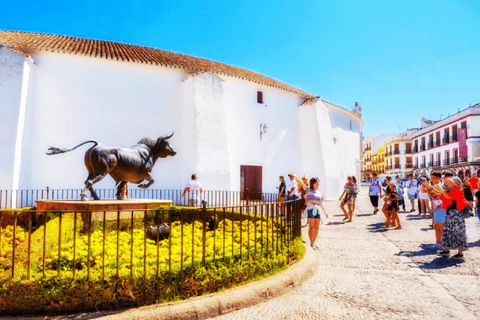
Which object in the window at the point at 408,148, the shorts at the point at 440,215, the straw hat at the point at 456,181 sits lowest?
the shorts at the point at 440,215

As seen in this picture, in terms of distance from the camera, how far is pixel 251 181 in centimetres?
1925

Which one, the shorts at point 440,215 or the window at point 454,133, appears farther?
the window at point 454,133

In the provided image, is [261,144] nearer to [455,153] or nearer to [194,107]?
[194,107]

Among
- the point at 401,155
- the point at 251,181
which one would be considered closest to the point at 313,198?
the point at 251,181

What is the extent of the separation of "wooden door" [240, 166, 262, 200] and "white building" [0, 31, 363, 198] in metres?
0.06

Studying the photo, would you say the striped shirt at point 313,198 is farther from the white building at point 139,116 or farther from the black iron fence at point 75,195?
the white building at point 139,116

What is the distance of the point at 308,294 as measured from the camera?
13.9 feet

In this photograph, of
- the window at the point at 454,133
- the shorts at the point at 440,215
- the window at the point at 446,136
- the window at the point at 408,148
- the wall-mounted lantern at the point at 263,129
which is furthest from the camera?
the window at the point at 408,148

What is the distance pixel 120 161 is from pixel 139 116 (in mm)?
8247

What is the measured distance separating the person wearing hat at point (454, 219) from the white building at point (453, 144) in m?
26.8

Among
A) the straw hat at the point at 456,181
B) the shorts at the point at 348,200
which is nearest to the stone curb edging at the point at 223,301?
the straw hat at the point at 456,181

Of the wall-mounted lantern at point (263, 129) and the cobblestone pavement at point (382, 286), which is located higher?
the wall-mounted lantern at point (263, 129)

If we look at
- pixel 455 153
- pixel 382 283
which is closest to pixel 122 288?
pixel 382 283

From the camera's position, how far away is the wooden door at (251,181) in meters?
18.8
